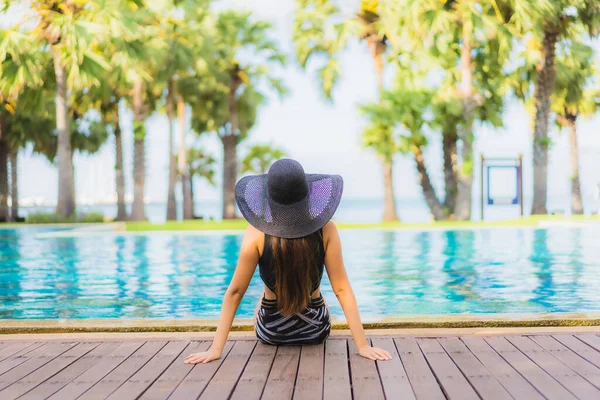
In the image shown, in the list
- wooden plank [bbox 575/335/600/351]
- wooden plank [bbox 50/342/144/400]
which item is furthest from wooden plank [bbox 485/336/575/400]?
wooden plank [bbox 50/342/144/400]

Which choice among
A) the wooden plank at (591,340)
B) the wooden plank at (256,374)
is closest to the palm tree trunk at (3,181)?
the wooden plank at (256,374)

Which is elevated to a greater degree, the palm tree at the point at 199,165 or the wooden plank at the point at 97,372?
the palm tree at the point at 199,165

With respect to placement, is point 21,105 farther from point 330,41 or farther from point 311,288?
point 311,288

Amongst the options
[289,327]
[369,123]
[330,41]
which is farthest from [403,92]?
[289,327]

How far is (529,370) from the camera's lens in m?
4.11

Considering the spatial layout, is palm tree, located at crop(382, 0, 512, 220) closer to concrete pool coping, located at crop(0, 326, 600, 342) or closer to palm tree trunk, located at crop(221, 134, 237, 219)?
palm tree trunk, located at crop(221, 134, 237, 219)

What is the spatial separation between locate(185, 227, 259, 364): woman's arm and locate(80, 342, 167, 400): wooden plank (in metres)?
0.30

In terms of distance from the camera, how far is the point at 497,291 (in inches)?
409

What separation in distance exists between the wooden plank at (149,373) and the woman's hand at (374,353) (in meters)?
1.11

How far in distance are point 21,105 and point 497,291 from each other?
76.7 ft

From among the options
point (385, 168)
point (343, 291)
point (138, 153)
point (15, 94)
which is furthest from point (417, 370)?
point (138, 153)

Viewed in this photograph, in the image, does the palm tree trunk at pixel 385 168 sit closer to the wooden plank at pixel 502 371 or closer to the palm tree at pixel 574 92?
the palm tree at pixel 574 92

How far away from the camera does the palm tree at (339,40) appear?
27234mm

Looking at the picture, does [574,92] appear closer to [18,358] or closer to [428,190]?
[428,190]
